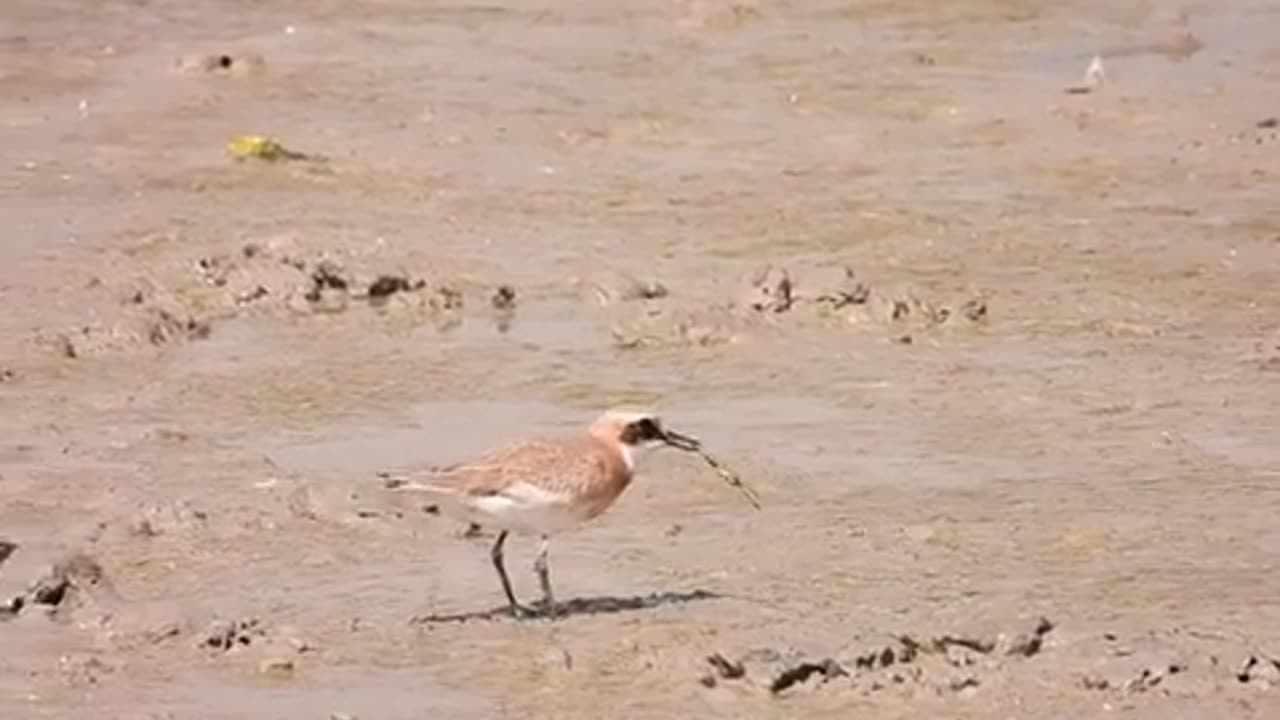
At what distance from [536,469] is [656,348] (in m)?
2.88

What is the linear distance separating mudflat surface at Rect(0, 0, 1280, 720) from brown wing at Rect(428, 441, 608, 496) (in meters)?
0.33

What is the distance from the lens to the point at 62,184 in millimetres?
13977

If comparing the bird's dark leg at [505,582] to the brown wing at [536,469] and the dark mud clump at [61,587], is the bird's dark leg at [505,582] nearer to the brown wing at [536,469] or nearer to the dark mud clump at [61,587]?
the brown wing at [536,469]

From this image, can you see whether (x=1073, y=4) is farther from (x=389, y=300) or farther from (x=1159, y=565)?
(x=1159, y=565)

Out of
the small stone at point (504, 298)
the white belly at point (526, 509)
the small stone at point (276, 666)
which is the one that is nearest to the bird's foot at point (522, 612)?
the white belly at point (526, 509)

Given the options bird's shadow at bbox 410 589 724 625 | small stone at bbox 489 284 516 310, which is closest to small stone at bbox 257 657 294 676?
bird's shadow at bbox 410 589 724 625

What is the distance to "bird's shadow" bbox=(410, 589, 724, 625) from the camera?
356 inches

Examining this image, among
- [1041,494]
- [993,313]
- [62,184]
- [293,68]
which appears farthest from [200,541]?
[293,68]

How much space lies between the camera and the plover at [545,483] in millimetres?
8867

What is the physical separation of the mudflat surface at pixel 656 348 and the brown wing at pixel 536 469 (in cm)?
33

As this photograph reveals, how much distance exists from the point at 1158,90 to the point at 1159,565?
6.54 metres

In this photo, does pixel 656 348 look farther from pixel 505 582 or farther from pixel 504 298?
pixel 505 582

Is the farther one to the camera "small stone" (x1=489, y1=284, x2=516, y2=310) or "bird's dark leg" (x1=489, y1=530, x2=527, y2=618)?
"small stone" (x1=489, y1=284, x2=516, y2=310)

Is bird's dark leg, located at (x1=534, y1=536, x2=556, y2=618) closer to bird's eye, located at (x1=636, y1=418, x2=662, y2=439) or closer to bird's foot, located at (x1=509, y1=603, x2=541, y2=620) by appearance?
bird's foot, located at (x1=509, y1=603, x2=541, y2=620)
